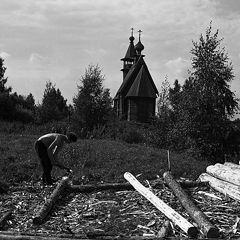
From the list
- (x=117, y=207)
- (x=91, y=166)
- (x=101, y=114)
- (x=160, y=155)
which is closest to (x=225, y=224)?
(x=117, y=207)

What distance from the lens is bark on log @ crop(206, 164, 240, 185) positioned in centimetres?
870

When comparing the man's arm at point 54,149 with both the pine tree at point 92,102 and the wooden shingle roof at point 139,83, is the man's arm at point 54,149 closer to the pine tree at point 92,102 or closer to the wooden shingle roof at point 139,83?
the pine tree at point 92,102

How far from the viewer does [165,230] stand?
657 cm

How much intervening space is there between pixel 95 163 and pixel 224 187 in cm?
520

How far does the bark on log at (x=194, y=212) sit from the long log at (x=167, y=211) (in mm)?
200

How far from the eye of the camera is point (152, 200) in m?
8.24

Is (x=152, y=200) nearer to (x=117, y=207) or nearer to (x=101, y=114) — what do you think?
(x=117, y=207)

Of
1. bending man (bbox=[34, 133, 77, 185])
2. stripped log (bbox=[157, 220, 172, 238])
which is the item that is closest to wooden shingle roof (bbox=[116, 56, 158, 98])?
bending man (bbox=[34, 133, 77, 185])

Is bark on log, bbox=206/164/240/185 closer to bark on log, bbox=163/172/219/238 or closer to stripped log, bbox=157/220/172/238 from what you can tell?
bark on log, bbox=163/172/219/238

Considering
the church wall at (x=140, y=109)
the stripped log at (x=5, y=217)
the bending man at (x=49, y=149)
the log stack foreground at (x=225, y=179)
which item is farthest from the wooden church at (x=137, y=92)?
the stripped log at (x=5, y=217)

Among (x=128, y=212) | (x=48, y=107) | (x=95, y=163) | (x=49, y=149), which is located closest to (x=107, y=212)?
(x=128, y=212)

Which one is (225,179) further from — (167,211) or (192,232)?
(192,232)

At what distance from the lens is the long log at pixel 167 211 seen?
6375 mm

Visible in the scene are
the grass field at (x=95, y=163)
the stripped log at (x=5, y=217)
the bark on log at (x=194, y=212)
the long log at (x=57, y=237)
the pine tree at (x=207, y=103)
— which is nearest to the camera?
the long log at (x=57, y=237)
